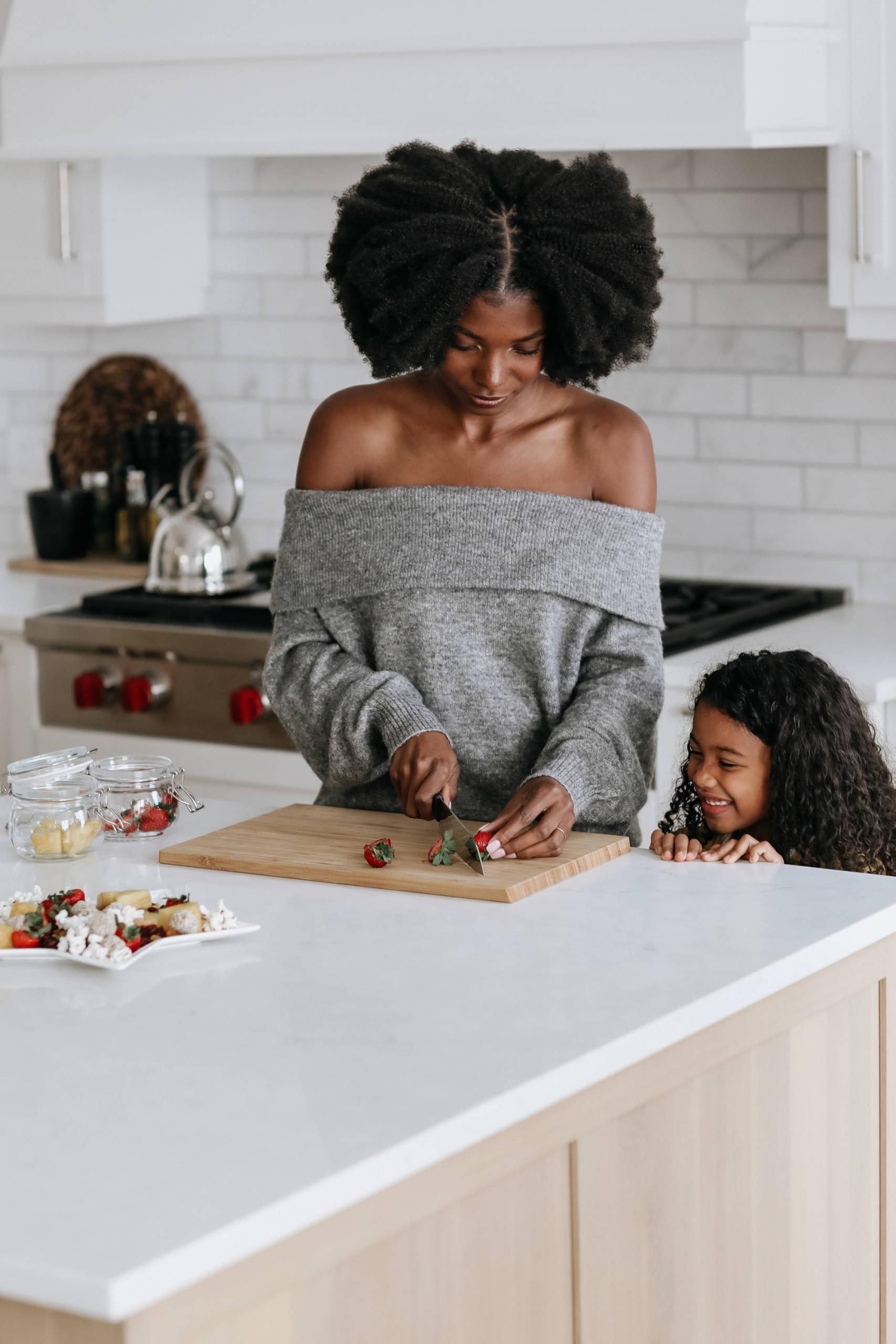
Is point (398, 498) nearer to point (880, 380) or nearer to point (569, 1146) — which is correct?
point (569, 1146)

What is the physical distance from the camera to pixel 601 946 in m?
1.54

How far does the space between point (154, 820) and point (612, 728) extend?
1.74 feet

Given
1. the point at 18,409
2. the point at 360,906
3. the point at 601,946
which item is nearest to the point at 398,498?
the point at 360,906

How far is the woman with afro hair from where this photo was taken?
6.22 feet

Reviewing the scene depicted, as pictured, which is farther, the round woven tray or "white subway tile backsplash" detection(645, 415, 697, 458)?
the round woven tray

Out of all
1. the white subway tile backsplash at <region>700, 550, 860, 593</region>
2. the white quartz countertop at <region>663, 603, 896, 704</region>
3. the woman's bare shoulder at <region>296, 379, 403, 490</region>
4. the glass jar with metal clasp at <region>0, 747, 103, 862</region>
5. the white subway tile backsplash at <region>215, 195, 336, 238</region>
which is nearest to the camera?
the glass jar with metal clasp at <region>0, 747, 103, 862</region>

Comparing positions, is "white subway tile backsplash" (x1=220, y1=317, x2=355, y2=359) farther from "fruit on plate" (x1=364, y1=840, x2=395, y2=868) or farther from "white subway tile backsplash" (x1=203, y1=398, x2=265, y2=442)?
"fruit on plate" (x1=364, y1=840, x2=395, y2=868)

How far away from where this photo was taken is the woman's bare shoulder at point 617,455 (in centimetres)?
205

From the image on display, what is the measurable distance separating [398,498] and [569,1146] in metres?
0.92

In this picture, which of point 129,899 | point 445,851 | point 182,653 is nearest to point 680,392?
point 182,653

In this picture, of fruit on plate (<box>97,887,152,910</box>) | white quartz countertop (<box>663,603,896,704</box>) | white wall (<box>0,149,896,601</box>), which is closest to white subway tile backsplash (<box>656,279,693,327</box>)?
white wall (<box>0,149,896,601</box>)

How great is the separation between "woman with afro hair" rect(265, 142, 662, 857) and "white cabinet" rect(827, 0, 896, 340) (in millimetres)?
1112

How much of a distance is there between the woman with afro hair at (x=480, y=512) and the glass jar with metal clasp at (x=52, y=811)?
300mm

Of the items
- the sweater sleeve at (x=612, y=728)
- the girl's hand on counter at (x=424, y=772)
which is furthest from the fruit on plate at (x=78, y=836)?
the sweater sleeve at (x=612, y=728)
